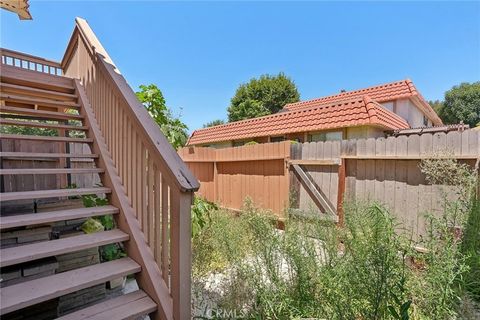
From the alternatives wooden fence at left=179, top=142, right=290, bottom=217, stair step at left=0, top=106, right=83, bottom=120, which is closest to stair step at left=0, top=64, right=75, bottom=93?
stair step at left=0, top=106, right=83, bottom=120

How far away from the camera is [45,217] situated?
172cm

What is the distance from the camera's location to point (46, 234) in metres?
1.95

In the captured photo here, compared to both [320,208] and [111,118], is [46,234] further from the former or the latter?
[320,208]

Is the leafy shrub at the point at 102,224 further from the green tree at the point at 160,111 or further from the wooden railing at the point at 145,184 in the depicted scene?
the green tree at the point at 160,111

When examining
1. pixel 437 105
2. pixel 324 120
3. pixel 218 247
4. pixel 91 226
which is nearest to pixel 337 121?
pixel 324 120

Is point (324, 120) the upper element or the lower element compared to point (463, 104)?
lower

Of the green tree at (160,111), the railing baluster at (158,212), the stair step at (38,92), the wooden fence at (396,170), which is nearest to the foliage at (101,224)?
the railing baluster at (158,212)

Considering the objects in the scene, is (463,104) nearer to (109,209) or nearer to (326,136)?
(326,136)

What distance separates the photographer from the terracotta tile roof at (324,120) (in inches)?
227

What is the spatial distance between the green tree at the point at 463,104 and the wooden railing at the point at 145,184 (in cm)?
2628

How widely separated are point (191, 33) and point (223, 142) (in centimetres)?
428

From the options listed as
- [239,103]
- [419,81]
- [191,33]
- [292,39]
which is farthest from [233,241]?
[239,103]

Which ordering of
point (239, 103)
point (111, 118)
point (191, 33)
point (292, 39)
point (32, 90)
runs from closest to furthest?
point (111, 118), point (32, 90), point (191, 33), point (292, 39), point (239, 103)

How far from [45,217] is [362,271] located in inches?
85.1
